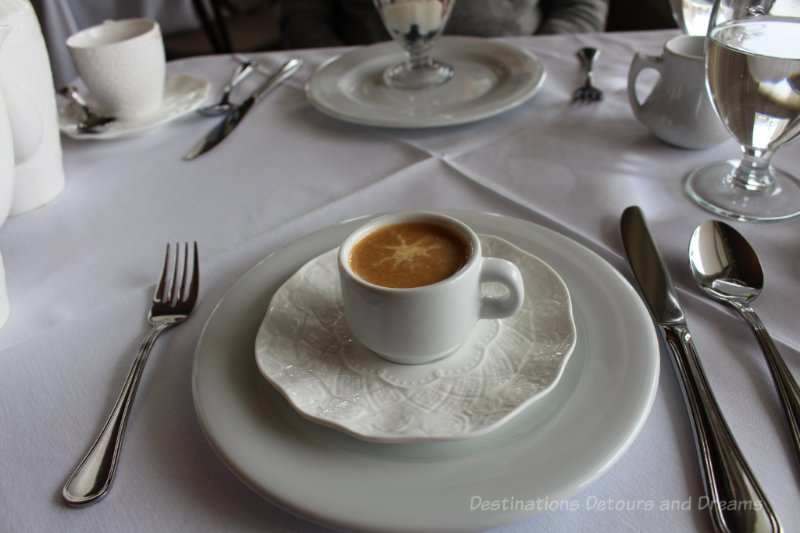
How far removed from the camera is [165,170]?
75 centimetres

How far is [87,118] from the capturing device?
2.69 feet

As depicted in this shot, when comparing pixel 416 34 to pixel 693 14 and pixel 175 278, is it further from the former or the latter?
pixel 175 278

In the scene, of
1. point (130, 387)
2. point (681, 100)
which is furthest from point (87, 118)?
point (681, 100)

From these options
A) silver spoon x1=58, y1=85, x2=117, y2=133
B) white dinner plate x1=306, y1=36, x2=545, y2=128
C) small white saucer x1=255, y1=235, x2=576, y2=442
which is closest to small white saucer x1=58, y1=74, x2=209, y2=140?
silver spoon x1=58, y1=85, x2=117, y2=133

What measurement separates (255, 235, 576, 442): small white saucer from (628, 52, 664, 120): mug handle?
1.21ft

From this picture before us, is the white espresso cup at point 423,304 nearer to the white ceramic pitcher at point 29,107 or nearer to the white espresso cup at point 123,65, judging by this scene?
the white ceramic pitcher at point 29,107

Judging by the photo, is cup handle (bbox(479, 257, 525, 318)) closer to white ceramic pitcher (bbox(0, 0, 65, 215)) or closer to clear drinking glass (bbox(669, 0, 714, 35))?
white ceramic pitcher (bbox(0, 0, 65, 215))

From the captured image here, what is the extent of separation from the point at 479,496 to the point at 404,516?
44 mm

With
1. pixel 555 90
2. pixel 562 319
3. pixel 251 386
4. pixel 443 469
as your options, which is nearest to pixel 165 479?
pixel 251 386

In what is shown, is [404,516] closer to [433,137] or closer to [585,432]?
[585,432]

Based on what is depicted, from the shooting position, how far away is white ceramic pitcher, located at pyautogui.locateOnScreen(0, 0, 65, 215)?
57 centimetres

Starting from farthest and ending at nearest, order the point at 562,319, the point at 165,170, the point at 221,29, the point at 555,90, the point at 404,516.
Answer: the point at 221,29 → the point at 555,90 → the point at 165,170 → the point at 562,319 → the point at 404,516

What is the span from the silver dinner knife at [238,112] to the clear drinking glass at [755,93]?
0.62 m

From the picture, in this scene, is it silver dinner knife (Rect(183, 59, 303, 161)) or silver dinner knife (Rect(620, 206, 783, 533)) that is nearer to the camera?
silver dinner knife (Rect(620, 206, 783, 533))
